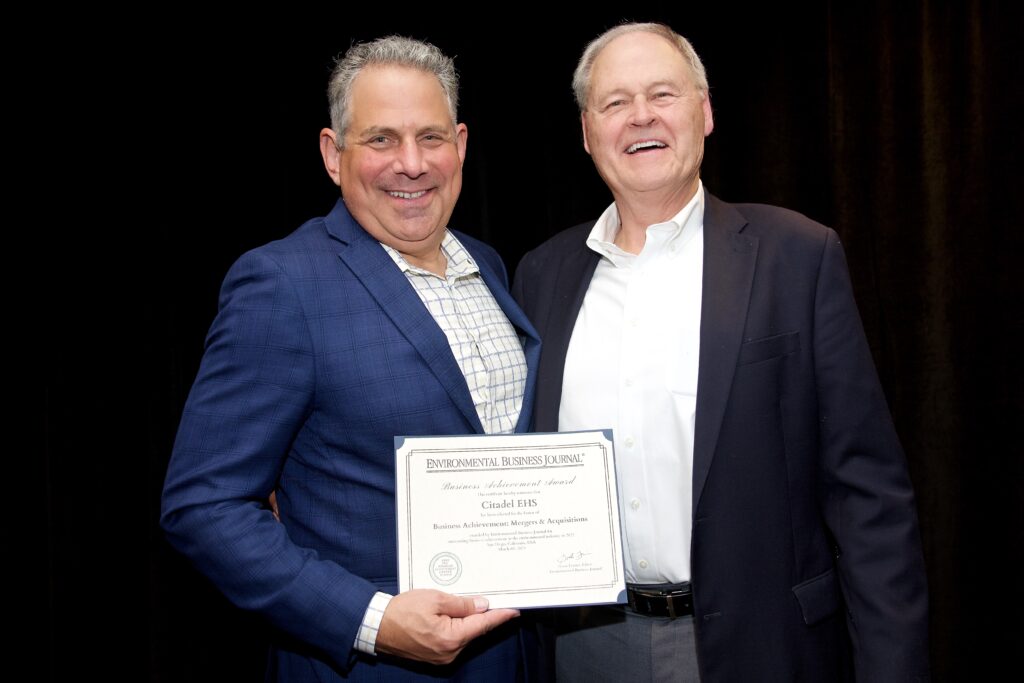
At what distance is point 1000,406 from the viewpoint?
285cm

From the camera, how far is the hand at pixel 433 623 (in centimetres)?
139

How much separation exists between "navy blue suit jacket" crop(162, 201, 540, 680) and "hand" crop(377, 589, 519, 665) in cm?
7

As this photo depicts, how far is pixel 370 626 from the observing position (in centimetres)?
→ 145

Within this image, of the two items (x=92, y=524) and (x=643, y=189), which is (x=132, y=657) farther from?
(x=643, y=189)

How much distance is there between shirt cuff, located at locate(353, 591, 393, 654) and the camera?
56.8 inches

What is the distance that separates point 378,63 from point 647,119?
617 millimetres

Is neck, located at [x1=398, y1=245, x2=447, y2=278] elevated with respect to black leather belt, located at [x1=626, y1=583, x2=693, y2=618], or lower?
elevated

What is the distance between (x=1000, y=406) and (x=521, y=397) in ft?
6.62

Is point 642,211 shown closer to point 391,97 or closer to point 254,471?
point 391,97

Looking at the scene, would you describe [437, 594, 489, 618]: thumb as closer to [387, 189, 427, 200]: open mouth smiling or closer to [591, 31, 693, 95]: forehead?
[387, 189, 427, 200]: open mouth smiling

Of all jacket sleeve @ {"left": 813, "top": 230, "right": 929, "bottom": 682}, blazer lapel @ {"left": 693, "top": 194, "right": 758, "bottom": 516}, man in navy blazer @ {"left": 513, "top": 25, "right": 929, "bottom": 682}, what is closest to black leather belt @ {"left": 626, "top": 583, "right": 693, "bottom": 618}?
man in navy blazer @ {"left": 513, "top": 25, "right": 929, "bottom": 682}

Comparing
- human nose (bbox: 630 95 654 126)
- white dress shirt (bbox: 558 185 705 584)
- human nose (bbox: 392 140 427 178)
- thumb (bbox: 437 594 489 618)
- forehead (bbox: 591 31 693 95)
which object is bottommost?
thumb (bbox: 437 594 489 618)

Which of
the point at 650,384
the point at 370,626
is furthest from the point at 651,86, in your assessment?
the point at 370,626
